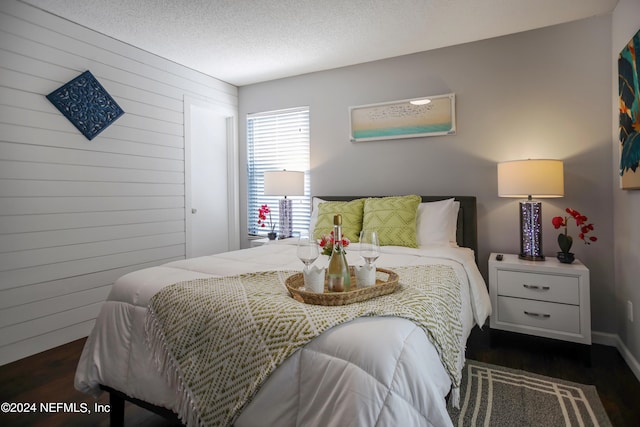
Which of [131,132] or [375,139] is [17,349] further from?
[375,139]

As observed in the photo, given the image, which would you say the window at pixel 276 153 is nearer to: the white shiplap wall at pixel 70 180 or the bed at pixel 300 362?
the white shiplap wall at pixel 70 180

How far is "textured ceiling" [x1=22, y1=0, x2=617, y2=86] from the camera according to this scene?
2541 millimetres

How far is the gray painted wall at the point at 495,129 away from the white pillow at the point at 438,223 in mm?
392

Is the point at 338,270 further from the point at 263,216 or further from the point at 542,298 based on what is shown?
the point at 263,216

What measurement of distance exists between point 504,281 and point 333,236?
5.55 feet

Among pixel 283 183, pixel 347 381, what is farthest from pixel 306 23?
pixel 347 381

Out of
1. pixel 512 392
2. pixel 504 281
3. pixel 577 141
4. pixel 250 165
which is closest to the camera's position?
pixel 512 392

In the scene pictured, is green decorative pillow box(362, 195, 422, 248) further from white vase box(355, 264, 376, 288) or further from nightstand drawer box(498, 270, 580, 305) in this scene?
white vase box(355, 264, 376, 288)

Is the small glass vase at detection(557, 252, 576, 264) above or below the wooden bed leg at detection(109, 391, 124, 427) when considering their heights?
above

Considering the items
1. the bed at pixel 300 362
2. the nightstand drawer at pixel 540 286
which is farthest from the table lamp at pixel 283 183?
the nightstand drawer at pixel 540 286

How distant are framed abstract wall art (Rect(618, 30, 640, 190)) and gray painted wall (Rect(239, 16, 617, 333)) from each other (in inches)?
16.1

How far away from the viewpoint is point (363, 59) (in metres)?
3.54

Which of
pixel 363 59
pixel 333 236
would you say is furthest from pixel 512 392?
pixel 363 59

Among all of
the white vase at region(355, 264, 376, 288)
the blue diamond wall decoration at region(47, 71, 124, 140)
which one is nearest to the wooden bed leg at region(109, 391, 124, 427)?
the white vase at region(355, 264, 376, 288)
